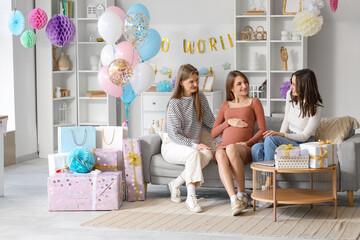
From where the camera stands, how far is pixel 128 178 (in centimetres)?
508

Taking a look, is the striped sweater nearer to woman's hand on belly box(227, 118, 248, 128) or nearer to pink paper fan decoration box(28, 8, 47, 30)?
woman's hand on belly box(227, 118, 248, 128)

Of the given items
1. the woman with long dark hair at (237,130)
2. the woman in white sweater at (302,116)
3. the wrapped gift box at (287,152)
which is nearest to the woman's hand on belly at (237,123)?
the woman with long dark hair at (237,130)

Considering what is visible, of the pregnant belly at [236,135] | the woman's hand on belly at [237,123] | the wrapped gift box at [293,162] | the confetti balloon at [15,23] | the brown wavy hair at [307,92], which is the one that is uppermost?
the confetti balloon at [15,23]

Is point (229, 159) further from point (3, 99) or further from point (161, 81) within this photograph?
point (3, 99)

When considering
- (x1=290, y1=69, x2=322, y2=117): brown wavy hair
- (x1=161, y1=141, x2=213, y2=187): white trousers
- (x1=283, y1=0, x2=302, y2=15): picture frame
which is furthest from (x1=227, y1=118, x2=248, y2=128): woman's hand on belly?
(x1=283, y1=0, x2=302, y2=15): picture frame

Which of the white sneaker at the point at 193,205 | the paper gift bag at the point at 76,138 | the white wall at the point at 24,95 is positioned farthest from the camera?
the white wall at the point at 24,95

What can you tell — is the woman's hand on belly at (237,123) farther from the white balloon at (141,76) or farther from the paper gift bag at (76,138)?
the paper gift bag at (76,138)

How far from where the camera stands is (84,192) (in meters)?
4.80

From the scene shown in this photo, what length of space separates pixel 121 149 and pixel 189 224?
45.9 inches

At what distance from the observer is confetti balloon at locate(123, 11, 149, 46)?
5.41 metres

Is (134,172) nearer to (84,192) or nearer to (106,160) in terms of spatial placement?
(106,160)

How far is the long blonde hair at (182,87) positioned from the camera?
16.5 ft

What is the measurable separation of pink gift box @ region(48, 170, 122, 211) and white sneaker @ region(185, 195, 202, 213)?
52 centimetres

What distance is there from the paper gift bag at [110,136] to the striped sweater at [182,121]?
0.37 metres
